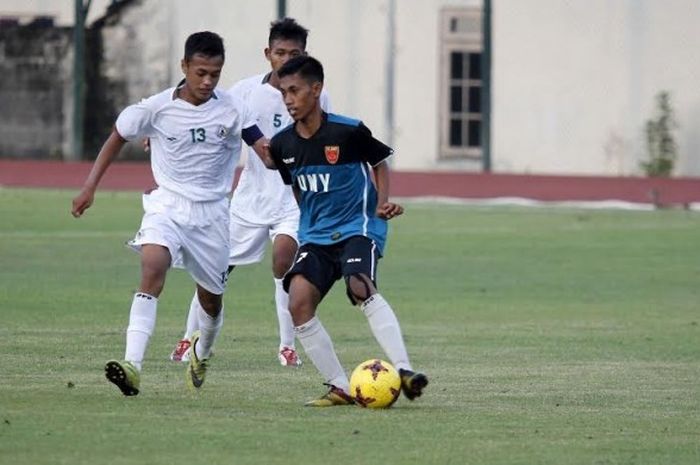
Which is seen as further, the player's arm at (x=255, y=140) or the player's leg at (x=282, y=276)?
the player's leg at (x=282, y=276)

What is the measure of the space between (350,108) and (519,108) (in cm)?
325

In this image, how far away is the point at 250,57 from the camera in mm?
39688

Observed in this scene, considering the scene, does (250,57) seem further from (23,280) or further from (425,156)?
(23,280)

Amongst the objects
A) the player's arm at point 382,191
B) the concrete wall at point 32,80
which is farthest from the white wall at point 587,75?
the player's arm at point 382,191

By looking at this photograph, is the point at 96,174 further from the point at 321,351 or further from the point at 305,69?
the point at 321,351

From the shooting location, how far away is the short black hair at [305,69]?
10.9 metres

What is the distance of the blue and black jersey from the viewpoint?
11.0 meters

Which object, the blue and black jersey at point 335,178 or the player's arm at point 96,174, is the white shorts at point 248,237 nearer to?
the player's arm at point 96,174

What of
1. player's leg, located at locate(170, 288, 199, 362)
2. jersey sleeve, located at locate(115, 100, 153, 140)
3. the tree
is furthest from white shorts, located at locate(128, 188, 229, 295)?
the tree

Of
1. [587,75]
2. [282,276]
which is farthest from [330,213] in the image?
[587,75]

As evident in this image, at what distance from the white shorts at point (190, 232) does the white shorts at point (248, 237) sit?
2.01 metres

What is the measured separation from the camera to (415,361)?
13.5 meters

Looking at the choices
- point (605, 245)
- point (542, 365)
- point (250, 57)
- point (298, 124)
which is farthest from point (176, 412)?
point (250, 57)

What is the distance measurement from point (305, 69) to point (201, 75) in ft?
3.24
